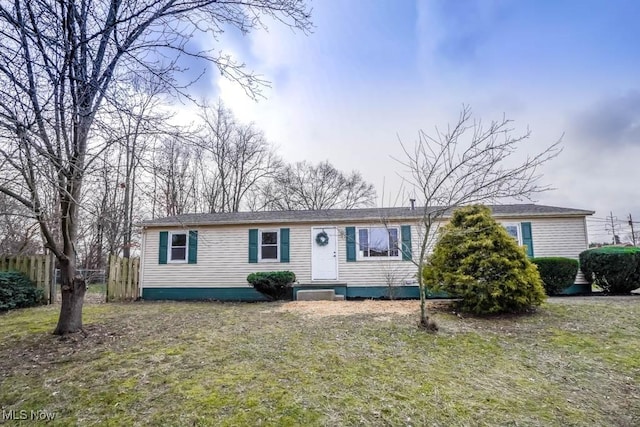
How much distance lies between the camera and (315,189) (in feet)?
85.1

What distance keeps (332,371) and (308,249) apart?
7476 millimetres

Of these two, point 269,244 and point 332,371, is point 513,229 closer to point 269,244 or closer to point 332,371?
point 269,244

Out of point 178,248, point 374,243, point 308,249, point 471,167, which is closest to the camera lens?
point 471,167

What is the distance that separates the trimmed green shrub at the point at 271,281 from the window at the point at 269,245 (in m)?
0.97

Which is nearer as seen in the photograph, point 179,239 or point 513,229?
point 513,229

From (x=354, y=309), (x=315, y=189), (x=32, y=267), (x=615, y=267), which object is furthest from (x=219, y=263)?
(x=315, y=189)

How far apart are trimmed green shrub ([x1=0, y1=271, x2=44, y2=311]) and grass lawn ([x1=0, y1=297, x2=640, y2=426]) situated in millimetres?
3131

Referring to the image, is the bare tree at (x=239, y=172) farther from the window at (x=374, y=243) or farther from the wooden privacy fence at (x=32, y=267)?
the window at (x=374, y=243)

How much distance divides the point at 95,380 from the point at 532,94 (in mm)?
10606

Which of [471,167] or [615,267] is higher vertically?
[471,167]

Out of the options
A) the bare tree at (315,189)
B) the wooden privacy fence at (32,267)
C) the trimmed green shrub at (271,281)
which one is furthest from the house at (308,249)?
the bare tree at (315,189)

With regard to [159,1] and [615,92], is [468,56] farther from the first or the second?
[159,1]

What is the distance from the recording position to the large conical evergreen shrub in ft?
22.3

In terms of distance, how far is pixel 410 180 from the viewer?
7.30 metres
